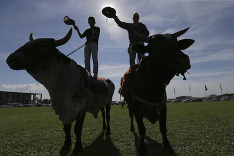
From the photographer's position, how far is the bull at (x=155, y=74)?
3.09m

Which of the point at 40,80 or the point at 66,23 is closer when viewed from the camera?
the point at 40,80

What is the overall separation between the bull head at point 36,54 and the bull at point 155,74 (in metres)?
1.90

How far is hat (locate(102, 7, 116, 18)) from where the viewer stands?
5014 millimetres

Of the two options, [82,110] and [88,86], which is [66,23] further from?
→ [82,110]

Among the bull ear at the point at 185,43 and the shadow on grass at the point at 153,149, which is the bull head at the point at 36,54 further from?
→ the shadow on grass at the point at 153,149

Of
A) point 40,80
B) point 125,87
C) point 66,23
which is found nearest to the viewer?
point 40,80

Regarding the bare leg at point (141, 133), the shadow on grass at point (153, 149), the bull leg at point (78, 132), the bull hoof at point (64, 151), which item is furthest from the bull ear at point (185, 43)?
the bull hoof at point (64, 151)

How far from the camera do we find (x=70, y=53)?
4586mm

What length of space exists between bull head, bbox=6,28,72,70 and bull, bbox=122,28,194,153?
190 cm

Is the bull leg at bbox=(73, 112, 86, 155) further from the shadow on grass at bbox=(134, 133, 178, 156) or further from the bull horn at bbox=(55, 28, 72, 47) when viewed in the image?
the bull horn at bbox=(55, 28, 72, 47)

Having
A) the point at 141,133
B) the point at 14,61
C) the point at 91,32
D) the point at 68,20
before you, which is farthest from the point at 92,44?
the point at 141,133

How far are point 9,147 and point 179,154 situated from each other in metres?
4.58

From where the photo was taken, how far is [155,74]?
11.4ft

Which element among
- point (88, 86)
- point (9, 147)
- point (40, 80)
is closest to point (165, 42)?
point (88, 86)
